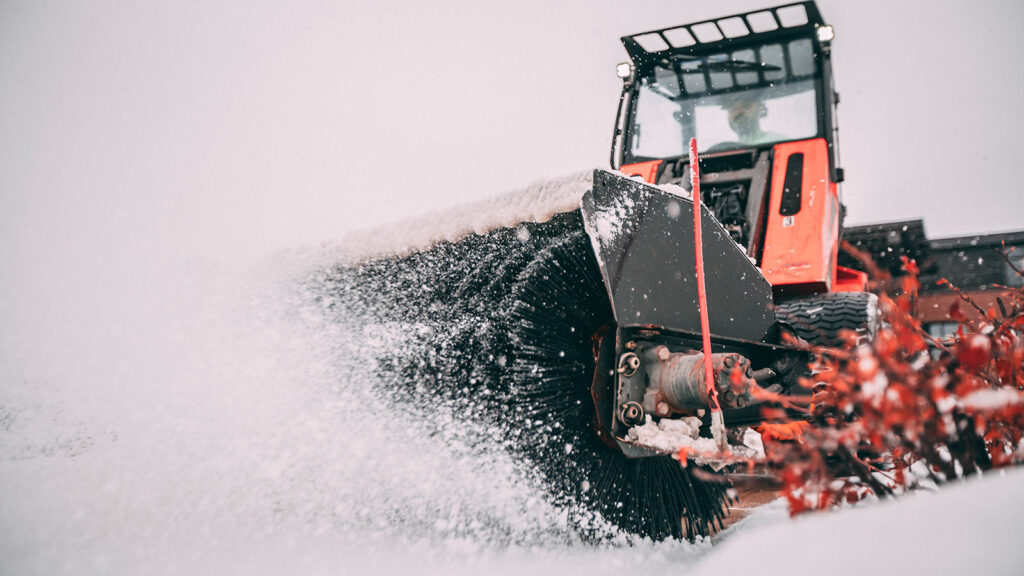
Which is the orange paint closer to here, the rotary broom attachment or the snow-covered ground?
the rotary broom attachment

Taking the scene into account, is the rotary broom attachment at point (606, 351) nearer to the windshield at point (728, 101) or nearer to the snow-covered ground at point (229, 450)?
the snow-covered ground at point (229, 450)

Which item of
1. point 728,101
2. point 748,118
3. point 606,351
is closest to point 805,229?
point 748,118

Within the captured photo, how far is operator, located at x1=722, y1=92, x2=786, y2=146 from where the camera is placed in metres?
3.55

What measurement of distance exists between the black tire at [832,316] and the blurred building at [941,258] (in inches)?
304

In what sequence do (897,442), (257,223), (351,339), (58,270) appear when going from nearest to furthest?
(897,442)
(351,339)
(58,270)
(257,223)

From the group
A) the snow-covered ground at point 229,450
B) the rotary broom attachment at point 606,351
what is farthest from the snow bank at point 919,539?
the rotary broom attachment at point 606,351

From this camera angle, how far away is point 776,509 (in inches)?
100.0

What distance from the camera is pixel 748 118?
3666 mm

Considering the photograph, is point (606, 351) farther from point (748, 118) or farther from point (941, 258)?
point (941, 258)

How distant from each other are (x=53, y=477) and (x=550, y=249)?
2495 millimetres

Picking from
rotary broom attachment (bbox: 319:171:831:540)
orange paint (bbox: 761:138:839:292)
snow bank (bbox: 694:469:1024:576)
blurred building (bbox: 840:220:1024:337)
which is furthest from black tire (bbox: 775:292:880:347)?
blurred building (bbox: 840:220:1024:337)

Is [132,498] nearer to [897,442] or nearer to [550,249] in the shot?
[550,249]

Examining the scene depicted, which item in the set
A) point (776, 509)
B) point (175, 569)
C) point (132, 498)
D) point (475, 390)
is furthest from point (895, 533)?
point (132, 498)

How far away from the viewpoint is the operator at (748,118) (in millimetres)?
3555
